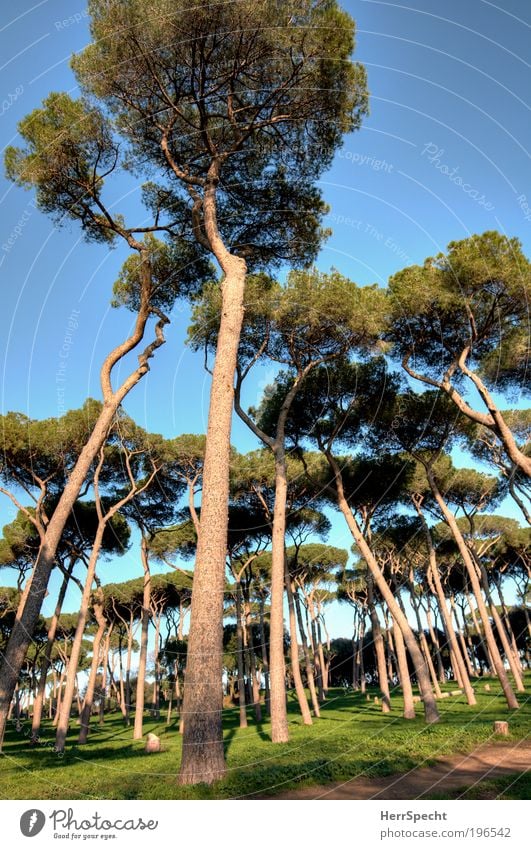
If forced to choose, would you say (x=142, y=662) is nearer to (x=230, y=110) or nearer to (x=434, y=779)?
(x=434, y=779)

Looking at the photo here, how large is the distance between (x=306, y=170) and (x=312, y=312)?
3687 millimetres

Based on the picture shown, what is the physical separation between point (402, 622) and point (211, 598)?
1037 cm

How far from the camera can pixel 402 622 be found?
15.2m

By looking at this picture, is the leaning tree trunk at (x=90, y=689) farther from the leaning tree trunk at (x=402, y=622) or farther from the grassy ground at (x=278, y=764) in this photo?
the leaning tree trunk at (x=402, y=622)

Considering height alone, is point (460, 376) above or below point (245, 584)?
above

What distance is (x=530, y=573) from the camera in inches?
1190

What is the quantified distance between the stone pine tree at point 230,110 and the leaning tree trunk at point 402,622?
8.31 m

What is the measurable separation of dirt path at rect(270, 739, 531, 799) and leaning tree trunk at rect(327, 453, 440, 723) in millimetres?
3518

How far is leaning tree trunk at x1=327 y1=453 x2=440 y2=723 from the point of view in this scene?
44.1 ft

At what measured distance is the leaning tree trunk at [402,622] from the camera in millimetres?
13438

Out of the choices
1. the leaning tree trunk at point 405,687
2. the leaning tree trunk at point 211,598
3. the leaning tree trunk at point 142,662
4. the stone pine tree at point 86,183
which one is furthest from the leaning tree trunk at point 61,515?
the leaning tree trunk at point 405,687

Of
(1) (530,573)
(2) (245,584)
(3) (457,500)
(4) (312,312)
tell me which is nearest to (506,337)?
(4) (312,312)

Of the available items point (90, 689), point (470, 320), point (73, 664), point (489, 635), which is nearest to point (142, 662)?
point (73, 664)
